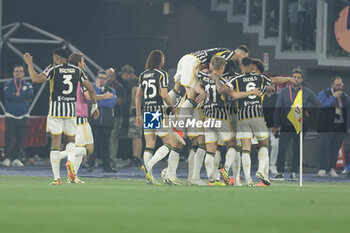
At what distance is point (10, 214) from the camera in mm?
9352

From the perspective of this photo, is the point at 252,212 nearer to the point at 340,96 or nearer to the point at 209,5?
the point at 340,96

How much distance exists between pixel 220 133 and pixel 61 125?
2.40 m

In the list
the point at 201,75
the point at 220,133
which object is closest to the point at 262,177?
the point at 220,133

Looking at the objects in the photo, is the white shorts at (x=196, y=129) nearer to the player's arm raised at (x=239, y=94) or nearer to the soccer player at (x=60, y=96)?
the player's arm raised at (x=239, y=94)

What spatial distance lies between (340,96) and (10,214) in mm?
13085

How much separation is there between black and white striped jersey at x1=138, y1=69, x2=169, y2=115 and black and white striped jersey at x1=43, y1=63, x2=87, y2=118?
1.08 metres

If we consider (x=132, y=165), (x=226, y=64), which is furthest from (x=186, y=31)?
(x=226, y=64)

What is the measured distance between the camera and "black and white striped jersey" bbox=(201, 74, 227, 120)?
620 inches

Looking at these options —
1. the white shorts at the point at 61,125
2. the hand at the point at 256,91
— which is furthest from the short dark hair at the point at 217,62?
the white shorts at the point at 61,125

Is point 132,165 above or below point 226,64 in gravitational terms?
below

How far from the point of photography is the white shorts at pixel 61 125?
15.4 m

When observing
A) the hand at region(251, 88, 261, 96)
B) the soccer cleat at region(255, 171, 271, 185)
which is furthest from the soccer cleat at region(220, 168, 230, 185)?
the hand at region(251, 88, 261, 96)

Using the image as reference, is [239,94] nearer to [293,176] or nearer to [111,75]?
[293,176]

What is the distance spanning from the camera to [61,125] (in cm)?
1549
